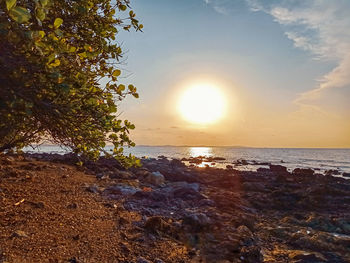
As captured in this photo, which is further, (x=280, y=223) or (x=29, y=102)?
(x=280, y=223)

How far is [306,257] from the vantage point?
7402mm

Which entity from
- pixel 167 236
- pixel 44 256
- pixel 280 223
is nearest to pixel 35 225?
pixel 44 256

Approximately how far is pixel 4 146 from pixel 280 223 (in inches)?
436

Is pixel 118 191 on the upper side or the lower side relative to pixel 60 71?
lower

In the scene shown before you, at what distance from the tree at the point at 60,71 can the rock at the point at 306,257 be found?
5518mm

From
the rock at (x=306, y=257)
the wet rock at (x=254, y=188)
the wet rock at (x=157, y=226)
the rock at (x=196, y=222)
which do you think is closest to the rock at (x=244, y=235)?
the rock at (x=196, y=222)

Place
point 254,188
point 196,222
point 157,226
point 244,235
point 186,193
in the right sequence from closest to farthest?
point 157,226 < point 196,222 < point 244,235 < point 186,193 < point 254,188

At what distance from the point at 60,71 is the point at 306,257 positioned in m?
7.86

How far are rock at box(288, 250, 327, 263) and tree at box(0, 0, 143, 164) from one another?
18.1 feet

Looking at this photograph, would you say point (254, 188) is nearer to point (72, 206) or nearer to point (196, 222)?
point (196, 222)

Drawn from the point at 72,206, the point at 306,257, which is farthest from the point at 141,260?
the point at 306,257

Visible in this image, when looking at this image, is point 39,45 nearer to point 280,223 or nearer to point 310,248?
point 310,248

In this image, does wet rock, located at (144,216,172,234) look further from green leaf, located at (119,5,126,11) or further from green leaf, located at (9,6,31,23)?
green leaf, located at (9,6,31,23)

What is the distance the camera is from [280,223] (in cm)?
1161
